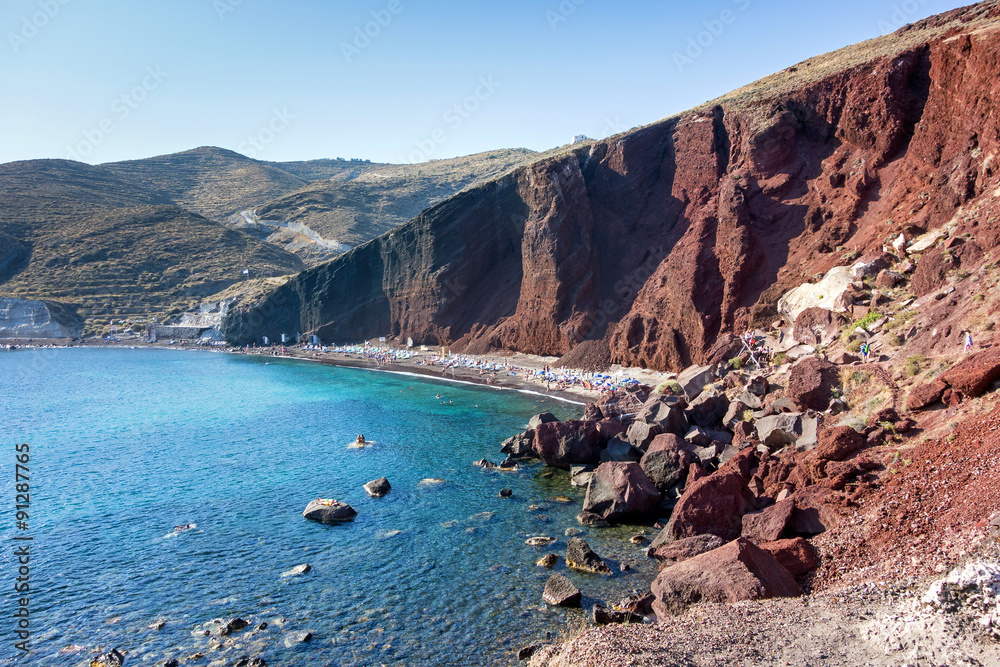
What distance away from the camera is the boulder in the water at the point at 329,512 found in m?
24.6

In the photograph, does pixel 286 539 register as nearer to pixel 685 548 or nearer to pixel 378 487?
pixel 378 487

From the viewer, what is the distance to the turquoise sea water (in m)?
16.2

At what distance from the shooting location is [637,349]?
5284 centimetres

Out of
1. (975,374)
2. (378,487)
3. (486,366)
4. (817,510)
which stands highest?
(975,374)

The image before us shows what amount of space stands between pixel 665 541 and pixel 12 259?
145m

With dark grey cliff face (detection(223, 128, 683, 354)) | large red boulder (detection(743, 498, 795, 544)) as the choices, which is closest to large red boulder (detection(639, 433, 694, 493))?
large red boulder (detection(743, 498, 795, 544))

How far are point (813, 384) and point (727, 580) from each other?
48.5 ft

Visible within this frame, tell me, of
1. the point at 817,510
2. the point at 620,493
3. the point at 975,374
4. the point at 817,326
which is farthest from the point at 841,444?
the point at 817,326

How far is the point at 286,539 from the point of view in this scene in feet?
75.0

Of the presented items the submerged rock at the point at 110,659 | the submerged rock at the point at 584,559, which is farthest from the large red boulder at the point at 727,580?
the submerged rock at the point at 110,659

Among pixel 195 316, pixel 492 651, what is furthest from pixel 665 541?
pixel 195 316

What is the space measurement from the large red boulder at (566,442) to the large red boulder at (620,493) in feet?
19.0

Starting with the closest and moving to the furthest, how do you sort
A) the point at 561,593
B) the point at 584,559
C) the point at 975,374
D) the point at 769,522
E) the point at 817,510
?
the point at 561,593 < the point at 817,510 < the point at 975,374 < the point at 769,522 < the point at 584,559

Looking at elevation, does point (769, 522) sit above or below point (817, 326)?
below
